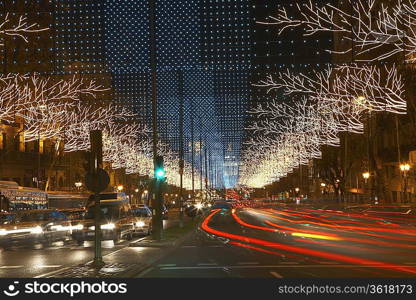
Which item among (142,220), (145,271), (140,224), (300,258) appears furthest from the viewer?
(142,220)

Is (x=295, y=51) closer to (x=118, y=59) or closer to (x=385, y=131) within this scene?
(x=118, y=59)

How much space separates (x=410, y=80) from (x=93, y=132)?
28.8 metres

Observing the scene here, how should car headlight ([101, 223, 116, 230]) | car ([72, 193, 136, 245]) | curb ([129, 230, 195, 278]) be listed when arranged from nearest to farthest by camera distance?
curb ([129, 230, 195, 278]), car ([72, 193, 136, 245]), car headlight ([101, 223, 116, 230])

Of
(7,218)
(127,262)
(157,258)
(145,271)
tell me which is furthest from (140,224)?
(145,271)

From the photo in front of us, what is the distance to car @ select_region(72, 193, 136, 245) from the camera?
28719mm

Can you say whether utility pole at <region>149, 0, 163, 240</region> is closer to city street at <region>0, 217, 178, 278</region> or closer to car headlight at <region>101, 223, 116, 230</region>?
car headlight at <region>101, 223, 116, 230</region>

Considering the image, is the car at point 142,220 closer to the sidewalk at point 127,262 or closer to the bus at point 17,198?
the sidewalk at point 127,262

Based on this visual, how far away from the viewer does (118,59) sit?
348 ft

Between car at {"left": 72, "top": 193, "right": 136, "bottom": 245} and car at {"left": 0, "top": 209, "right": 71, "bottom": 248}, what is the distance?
1813 mm

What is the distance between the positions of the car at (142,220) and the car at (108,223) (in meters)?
1.92

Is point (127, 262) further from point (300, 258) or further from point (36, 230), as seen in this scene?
point (36, 230)

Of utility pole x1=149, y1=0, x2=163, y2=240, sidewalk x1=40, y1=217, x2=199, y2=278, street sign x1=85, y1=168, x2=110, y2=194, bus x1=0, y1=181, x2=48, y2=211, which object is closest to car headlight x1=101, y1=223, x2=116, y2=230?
utility pole x1=149, y1=0, x2=163, y2=240

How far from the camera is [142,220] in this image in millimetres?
34031

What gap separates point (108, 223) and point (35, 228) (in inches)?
156
